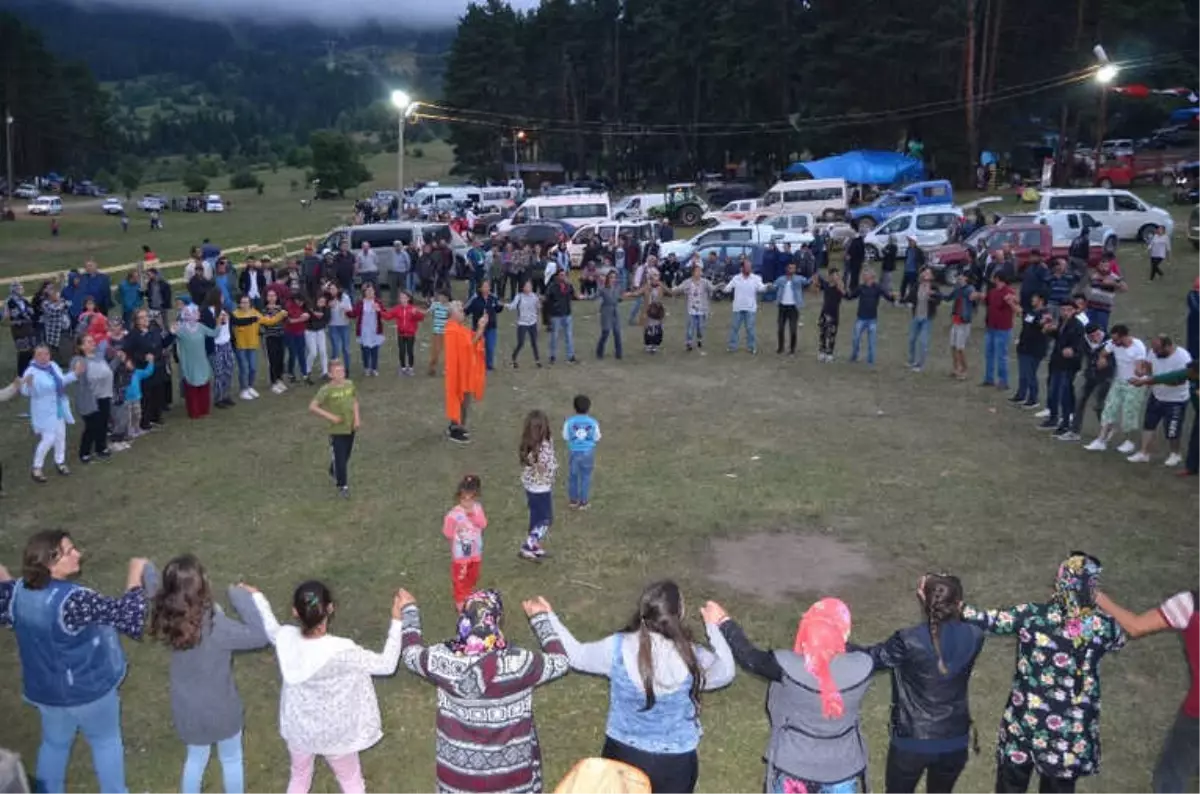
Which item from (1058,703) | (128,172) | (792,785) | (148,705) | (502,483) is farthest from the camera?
(128,172)

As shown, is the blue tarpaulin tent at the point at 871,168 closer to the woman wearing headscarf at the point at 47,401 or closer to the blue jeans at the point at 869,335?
the blue jeans at the point at 869,335

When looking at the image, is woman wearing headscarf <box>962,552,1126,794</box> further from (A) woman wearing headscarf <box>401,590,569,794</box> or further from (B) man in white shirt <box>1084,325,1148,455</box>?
(B) man in white shirt <box>1084,325,1148,455</box>

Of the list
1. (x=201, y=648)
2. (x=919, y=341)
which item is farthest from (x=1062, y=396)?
(x=201, y=648)

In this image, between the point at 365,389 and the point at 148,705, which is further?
the point at 365,389

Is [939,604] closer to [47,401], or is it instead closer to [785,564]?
[785,564]

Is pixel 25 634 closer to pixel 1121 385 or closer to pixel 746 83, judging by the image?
pixel 1121 385

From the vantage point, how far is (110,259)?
39.4 meters

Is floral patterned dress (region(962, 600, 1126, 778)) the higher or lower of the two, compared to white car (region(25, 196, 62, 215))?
lower

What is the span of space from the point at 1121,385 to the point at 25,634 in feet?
40.5

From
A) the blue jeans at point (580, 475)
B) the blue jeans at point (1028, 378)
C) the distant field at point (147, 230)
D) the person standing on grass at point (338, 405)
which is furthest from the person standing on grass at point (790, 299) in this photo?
the distant field at point (147, 230)

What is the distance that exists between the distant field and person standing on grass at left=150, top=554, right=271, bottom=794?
3580 centimetres

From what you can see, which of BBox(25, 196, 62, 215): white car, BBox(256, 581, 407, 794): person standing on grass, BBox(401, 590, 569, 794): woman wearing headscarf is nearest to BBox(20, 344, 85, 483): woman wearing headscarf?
BBox(256, 581, 407, 794): person standing on grass

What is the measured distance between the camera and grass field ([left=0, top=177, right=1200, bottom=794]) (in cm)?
707

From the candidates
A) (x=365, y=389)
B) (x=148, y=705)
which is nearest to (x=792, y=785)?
(x=148, y=705)
